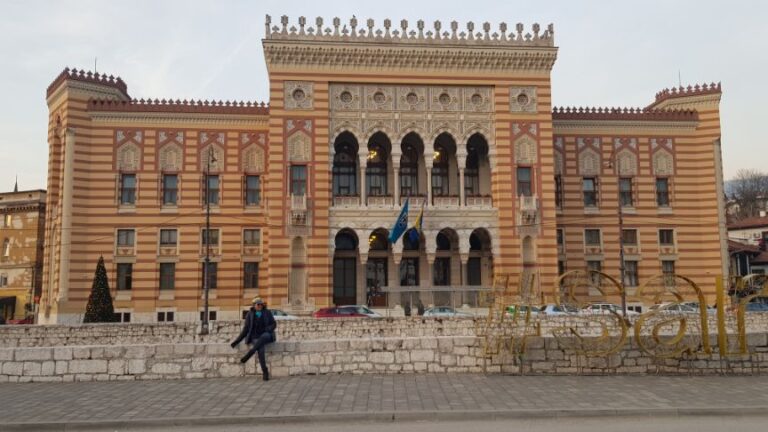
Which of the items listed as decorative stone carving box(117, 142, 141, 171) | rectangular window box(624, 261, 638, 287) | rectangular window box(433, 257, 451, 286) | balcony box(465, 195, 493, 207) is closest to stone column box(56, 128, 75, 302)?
decorative stone carving box(117, 142, 141, 171)

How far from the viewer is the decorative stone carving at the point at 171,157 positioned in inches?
1452

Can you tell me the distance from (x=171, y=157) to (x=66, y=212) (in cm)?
666

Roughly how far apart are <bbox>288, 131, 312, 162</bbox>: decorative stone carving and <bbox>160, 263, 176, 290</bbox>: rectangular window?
9859mm

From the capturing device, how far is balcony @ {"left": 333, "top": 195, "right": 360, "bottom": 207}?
3504 cm

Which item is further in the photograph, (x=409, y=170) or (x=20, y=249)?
(x=20, y=249)

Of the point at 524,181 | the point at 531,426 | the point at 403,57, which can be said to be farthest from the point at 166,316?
the point at 531,426

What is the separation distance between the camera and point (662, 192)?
131 feet

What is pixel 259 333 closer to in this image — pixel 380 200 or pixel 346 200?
pixel 346 200

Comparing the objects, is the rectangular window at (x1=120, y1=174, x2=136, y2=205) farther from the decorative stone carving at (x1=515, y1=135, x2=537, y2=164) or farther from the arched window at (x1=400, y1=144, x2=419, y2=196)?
the decorative stone carving at (x1=515, y1=135, x2=537, y2=164)

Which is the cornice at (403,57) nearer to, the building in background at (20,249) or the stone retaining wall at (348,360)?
the stone retaining wall at (348,360)

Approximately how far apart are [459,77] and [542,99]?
17.0 ft

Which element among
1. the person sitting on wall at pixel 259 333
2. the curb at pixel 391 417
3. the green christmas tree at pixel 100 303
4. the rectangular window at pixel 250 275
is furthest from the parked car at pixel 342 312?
the curb at pixel 391 417

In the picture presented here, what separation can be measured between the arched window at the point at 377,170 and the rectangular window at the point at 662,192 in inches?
707

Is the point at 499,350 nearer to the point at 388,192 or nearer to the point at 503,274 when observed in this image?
Answer: the point at 503,274
